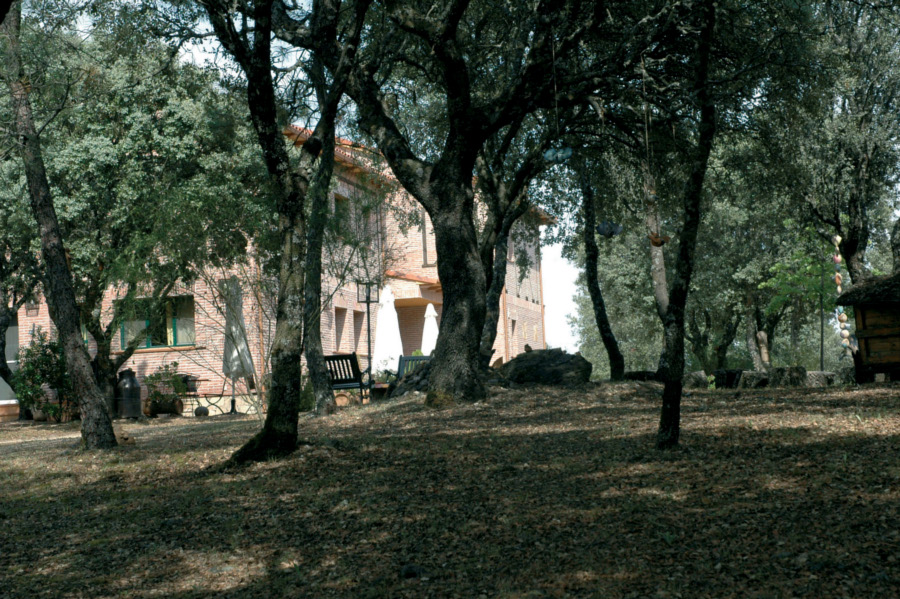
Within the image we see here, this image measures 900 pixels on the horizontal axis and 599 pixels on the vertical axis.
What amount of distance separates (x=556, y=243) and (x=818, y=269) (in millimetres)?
12125

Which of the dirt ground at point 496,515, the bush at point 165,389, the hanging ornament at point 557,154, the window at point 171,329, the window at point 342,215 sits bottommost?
the dirt ground at point 496,515

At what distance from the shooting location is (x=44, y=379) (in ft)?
66.9

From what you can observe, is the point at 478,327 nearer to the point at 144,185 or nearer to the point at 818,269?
the point at 144,185

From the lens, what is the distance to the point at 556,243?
2188 centimetres

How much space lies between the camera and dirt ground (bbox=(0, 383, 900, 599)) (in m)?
4.23

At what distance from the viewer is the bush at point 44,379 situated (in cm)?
2025

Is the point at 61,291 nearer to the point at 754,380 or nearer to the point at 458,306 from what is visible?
the point at 458,306

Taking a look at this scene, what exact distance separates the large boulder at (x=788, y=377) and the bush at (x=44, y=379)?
51.7 feet

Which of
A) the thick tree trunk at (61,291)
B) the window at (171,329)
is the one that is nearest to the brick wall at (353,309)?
the window at (171,329)

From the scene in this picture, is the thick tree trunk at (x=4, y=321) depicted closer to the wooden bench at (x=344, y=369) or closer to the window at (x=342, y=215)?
the wooden bench at (x=344, y=369)

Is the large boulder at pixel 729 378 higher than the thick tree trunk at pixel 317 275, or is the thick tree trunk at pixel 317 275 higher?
the thick tree trunk at pixel 317 275

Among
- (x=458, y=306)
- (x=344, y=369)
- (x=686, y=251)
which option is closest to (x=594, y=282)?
(x=344, y=369)

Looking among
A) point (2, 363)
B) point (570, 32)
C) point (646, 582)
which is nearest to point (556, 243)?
point (570, 32)

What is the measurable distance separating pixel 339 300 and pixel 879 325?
57.2 feet
